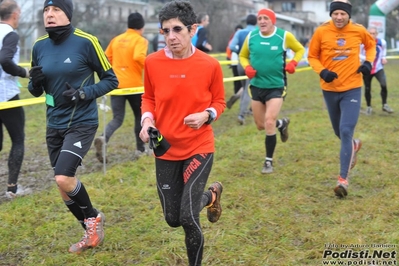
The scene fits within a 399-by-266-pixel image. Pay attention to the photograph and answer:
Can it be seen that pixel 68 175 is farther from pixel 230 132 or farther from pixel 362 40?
pixel 230 132

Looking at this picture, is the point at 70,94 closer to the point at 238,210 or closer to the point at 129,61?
the point at 238,210

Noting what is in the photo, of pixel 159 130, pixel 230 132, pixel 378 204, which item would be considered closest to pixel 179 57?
pixel 159 130

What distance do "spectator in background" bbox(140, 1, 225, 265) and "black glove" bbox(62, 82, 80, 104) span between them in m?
0.64

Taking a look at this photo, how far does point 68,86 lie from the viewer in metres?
4.57

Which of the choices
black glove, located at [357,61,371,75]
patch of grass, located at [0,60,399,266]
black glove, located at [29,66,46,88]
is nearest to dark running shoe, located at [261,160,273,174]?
patch of grass, located at [0,60,399,266]

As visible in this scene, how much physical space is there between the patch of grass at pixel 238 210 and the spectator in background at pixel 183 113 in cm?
76

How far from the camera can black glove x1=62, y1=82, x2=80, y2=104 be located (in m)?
4.52

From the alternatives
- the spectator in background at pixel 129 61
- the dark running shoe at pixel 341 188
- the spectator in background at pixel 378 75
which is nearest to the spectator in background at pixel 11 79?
the spectator in background at pixel 129 61

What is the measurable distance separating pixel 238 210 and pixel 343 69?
1.99m

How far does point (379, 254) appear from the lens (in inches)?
184

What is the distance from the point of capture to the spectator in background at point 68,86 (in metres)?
4.65

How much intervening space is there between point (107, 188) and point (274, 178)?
2137mm

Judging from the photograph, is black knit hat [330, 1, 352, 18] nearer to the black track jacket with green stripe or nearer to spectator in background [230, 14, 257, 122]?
the black track jacket with green stripe

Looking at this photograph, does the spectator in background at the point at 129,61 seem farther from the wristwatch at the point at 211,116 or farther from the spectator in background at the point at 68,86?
the wristwatch at the point at 211,116
